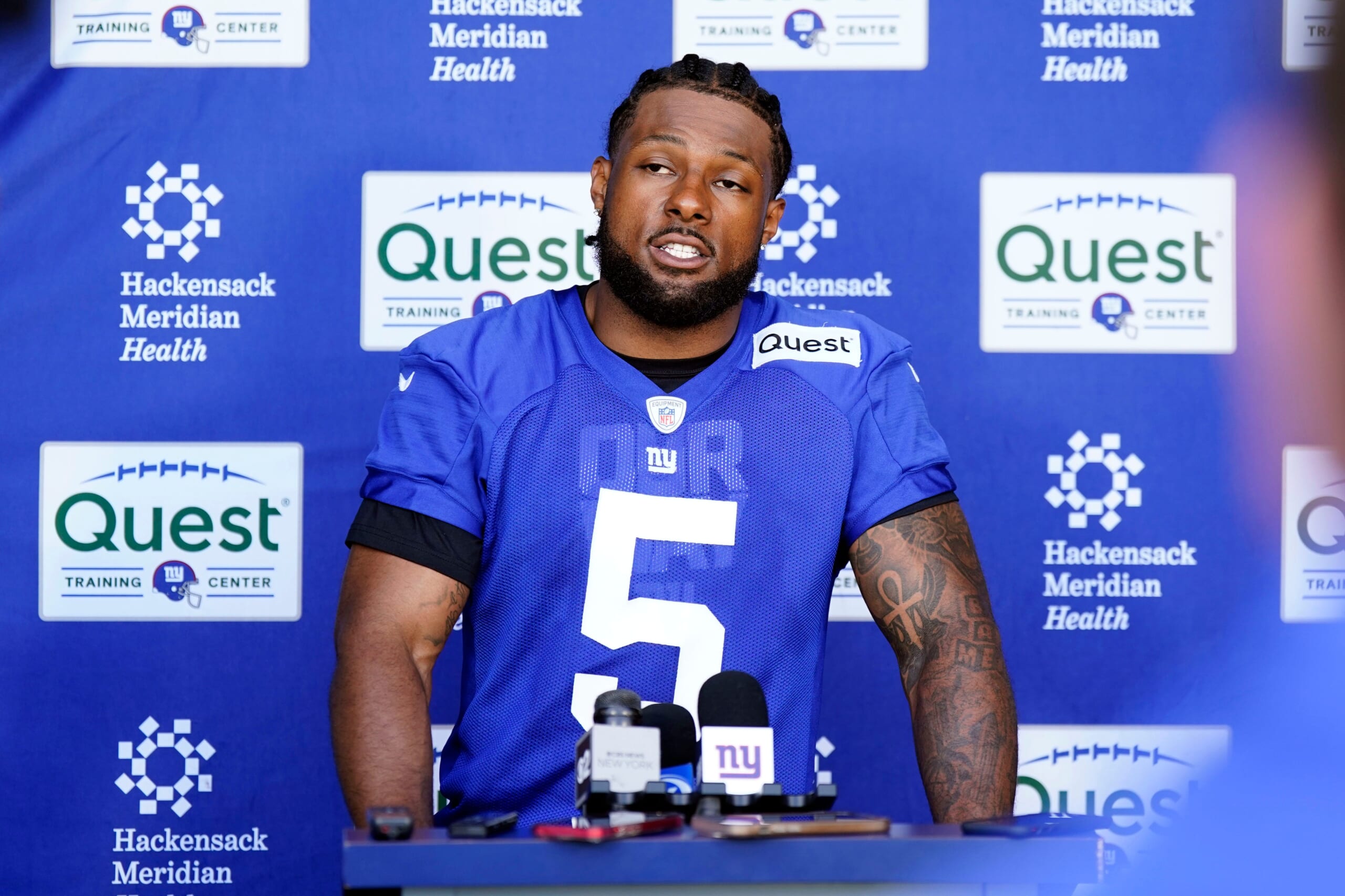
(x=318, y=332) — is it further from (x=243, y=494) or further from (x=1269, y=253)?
(x=1269, y=253)

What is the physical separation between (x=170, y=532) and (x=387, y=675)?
0.97m

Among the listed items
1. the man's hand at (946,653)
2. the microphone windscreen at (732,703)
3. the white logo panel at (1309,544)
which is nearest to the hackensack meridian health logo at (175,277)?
the man's hand at (946,653)

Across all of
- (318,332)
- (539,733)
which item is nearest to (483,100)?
(318,332)

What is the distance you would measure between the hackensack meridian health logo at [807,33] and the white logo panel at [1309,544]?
0.99 m

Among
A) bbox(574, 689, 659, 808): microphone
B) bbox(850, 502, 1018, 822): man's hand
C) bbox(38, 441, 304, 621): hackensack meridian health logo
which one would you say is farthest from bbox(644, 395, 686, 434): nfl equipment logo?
bbox(38, 441, 304, 621): hackensack meridian health logo

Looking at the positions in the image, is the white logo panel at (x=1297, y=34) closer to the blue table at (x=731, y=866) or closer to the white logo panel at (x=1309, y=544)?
the white logo panel at (x=1309, y=544)

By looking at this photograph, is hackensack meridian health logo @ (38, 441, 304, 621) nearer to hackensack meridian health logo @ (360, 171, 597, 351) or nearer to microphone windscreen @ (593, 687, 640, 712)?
hackensack meridian health logo @ (360, 171, 597, 351)

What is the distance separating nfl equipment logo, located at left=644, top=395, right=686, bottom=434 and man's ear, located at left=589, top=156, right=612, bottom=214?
38cm

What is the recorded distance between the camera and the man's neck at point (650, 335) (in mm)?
1954

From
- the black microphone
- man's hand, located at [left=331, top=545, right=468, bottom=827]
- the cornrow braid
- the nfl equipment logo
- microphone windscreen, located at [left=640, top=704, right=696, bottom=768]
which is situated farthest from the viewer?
the cornrow braid

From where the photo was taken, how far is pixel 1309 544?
2.47 metres

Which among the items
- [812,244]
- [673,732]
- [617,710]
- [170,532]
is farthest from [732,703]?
[170,532]

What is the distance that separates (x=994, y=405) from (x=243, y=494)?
1.31 m

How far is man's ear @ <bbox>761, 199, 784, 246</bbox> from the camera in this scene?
209cm
